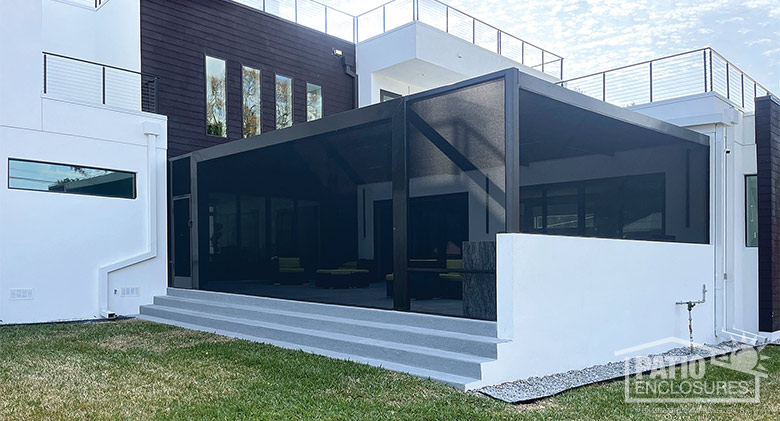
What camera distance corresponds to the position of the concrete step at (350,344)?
215 inches

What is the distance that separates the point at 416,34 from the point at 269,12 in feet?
11.0

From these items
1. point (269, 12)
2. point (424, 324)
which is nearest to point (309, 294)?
point (424, 324)

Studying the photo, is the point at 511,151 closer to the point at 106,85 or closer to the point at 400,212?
the point at 400,212

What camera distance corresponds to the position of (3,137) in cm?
911

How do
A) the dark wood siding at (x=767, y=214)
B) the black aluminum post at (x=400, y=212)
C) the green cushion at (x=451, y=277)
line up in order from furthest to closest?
the dark wood siding at (x=767, y=214), the green cushion at (x=451, y=277), the black aluminum post at (x=400, y=212)

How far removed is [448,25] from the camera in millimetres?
14188

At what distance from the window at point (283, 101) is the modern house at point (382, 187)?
6cm

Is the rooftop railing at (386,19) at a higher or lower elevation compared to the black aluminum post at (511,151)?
higher

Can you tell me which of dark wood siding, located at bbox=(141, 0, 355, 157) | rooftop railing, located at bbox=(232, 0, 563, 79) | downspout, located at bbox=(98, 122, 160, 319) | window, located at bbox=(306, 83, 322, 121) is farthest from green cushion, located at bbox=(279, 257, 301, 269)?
rooftop railing, located at bbox=(232, 0, 563, 79)

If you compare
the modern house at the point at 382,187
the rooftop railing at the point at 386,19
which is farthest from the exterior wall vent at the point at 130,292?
the rooftop railing at the point at 386,19

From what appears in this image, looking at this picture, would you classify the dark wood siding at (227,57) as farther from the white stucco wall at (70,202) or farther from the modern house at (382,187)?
the white stucco wall at (70,202)

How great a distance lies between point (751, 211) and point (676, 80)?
2436mm

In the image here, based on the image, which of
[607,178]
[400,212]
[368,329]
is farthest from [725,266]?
[368,329]

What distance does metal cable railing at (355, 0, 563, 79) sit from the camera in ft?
44.9
